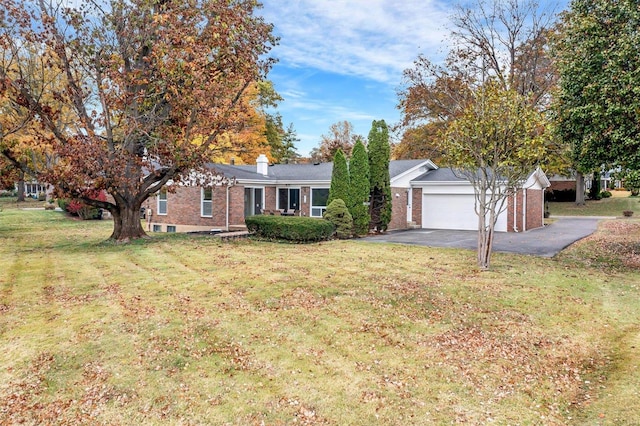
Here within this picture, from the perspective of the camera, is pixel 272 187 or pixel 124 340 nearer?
pixel 124 340

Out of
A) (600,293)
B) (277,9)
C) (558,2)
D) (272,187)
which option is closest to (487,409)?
(600,293)

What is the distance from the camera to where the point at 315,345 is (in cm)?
581

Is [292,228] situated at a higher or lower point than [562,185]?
lower

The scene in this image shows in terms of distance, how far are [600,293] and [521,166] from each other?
12.0 feet

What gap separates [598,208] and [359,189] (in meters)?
29.2

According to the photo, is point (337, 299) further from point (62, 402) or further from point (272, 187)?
point (272, 187)

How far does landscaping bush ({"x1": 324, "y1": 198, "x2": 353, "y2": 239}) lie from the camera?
18.1 m

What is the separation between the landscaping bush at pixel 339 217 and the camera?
712 inches

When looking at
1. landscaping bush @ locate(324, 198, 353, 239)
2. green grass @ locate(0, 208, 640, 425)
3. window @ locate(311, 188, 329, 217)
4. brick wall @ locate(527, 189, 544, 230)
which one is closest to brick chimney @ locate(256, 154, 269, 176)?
window @ locate(311, 188, 329, 217)

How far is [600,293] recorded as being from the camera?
29.1ft

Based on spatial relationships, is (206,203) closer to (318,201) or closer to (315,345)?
(318,201)

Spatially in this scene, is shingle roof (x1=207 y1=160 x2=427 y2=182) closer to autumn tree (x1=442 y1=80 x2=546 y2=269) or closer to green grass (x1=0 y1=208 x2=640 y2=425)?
autumn tree (x1=442 y1=80 x2=546 y2=269)

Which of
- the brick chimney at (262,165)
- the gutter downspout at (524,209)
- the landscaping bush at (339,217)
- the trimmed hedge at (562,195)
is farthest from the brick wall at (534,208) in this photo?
the trimmed hedge at (562,195)

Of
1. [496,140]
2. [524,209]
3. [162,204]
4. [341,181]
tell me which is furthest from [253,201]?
[496,140]
